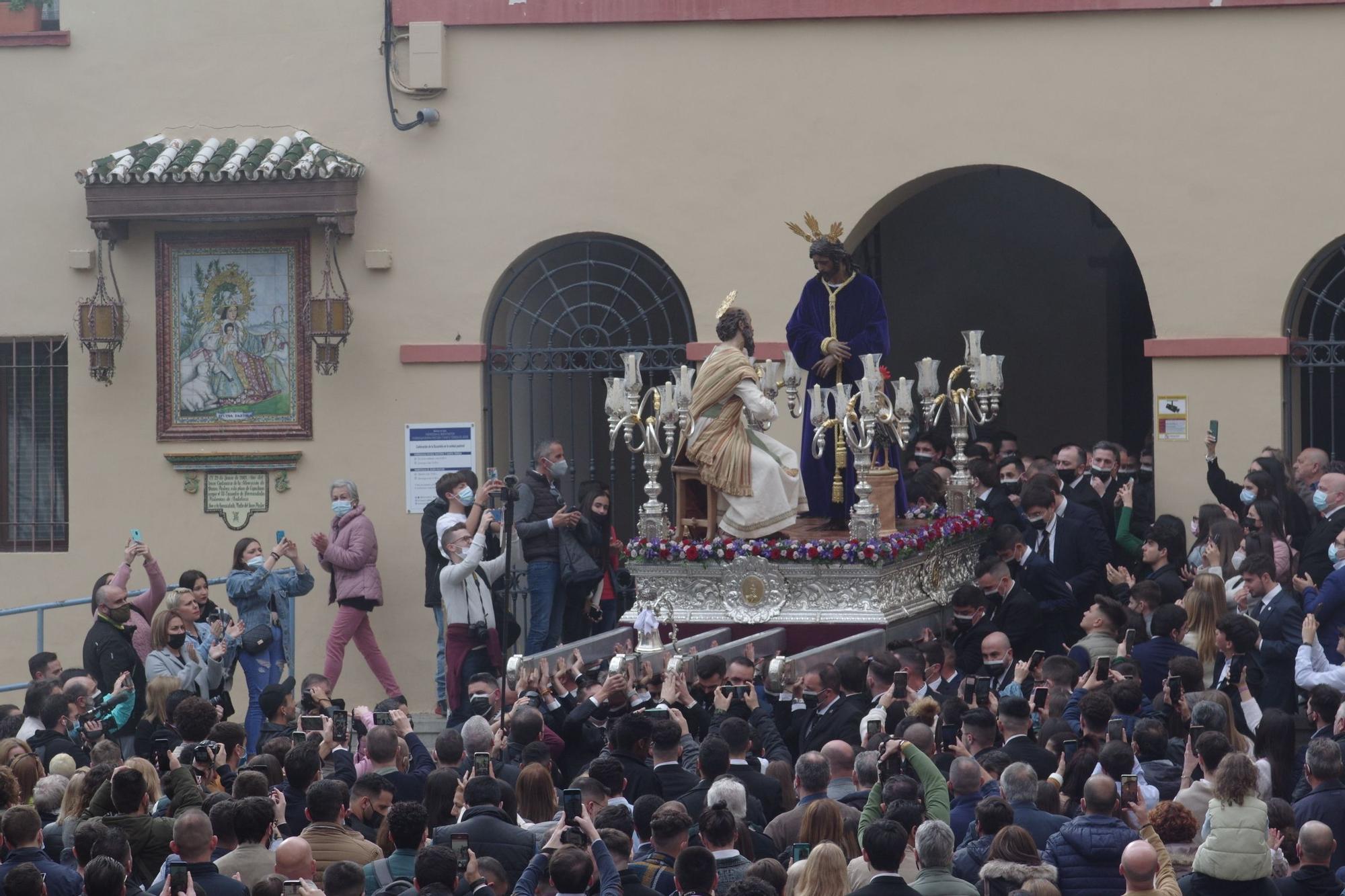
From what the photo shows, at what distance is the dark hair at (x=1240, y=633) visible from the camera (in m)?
10.2

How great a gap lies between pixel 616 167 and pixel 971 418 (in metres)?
3.29

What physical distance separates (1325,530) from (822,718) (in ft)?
12.7

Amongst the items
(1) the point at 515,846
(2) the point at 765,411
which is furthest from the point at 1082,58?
(1) the point at 515,846

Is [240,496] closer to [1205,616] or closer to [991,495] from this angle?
[991,495]

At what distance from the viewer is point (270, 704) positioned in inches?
424

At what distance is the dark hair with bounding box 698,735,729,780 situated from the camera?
843cm

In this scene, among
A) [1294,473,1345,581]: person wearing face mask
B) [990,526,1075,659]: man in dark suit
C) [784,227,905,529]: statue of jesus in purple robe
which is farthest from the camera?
[784,227,905,529]: statue of jesus in purple robe

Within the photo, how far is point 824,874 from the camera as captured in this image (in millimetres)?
6938

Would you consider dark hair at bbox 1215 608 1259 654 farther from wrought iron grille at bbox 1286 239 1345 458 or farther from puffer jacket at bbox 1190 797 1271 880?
wrought iron grille at bbox 1286 239 1345 458

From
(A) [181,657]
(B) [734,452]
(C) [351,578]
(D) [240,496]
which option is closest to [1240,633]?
(B) [734,452]

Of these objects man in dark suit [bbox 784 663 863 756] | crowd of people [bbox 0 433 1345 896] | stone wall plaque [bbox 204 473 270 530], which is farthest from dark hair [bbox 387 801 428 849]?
stone wall plaque [bbox 204 473 270 530]

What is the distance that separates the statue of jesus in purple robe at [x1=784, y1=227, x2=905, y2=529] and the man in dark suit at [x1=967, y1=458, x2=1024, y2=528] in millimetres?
1049

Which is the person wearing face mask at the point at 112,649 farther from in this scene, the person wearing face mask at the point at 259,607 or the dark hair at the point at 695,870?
the dark hair at the point at 695,870

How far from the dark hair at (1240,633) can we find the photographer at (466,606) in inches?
206
